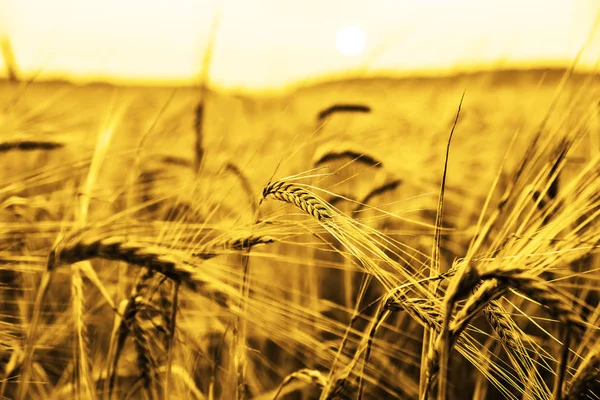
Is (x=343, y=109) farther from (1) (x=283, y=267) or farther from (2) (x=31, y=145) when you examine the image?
(2) (x=31, y=145)

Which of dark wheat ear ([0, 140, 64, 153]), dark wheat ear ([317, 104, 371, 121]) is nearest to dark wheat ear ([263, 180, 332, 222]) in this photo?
dark wheat ear ([0, 140, 64, 153])

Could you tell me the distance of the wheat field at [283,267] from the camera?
513 mm

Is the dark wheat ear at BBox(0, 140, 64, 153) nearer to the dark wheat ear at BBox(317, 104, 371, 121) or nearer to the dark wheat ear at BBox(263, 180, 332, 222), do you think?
the dark wheat ear at BBox(263, 180, 332, 222)

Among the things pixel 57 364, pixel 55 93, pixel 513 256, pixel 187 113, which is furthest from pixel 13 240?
pixel 513 256

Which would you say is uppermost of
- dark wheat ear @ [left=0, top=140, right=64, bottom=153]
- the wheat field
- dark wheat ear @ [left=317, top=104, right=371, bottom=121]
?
dark wheat ear @ [left=317, top=104, right=371, bottom=121]

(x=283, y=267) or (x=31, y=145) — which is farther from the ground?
(x=31, y=145)

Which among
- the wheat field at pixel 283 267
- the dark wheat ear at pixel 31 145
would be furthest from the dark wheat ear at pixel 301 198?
the dark wheat ear at pixel 31 145

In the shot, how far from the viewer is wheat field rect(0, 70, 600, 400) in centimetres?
51

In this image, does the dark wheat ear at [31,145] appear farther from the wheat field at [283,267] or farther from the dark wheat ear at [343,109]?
the dark wheat ear at [343,109]

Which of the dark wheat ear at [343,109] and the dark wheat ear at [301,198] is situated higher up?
the dark wheat ear at [343,109]

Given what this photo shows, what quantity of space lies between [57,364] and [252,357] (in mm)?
449

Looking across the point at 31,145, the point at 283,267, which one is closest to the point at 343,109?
the point at 283,267

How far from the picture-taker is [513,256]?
49 centimetres

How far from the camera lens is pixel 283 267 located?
165 cm
